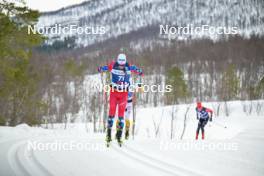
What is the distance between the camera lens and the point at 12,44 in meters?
13.8

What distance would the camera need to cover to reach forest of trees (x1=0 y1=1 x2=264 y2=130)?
14438 mm

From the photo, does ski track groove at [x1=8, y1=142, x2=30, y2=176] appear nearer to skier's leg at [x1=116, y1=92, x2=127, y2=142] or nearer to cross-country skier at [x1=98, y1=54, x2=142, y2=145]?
cross-country skier at [x1=98, y1=54, x2=142, y2=145]

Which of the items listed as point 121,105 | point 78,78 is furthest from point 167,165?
point 78,78

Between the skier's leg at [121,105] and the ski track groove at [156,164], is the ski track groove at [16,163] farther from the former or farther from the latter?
the skier's leg at [121,105]

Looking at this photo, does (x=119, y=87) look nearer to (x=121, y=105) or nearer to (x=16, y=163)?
(x=121, y=105)

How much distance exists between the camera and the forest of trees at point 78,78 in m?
14.4

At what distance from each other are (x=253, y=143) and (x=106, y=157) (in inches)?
162

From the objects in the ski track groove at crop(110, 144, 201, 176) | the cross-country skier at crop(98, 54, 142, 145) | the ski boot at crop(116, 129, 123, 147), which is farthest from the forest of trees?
the ski track groove at crop(110, 144, 201, 176)

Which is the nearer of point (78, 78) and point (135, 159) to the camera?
point (135, 159)

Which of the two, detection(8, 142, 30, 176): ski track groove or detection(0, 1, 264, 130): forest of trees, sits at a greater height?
detection(0, 1, 264, 130): forest of trees

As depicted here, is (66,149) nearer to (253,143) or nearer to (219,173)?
(219,173)

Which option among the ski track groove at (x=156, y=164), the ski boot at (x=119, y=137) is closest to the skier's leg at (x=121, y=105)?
the ski boot at (x=119, y=137)

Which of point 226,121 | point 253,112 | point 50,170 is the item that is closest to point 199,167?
point 50,170

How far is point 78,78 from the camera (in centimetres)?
5381
